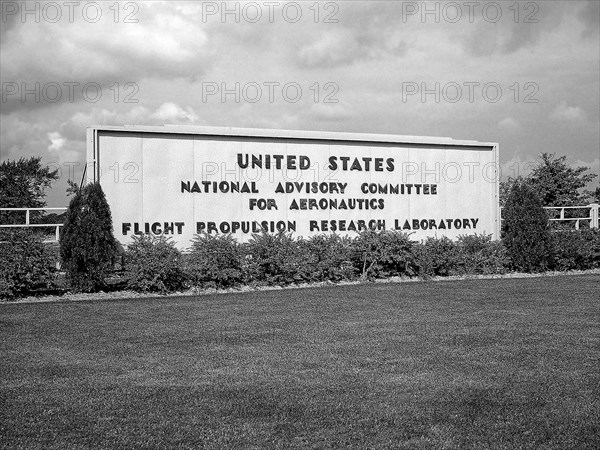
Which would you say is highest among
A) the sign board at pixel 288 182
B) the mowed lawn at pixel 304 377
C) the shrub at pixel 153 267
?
the sign board at pixel 288 182

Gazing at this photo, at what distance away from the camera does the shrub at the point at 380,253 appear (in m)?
16.4

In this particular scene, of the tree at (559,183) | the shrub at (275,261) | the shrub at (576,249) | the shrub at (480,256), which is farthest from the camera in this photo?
the tree at (559,183)

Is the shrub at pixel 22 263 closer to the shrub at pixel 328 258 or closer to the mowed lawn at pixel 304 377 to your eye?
the mowed lawn at pixel 304 377

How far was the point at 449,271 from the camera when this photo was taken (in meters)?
17.2

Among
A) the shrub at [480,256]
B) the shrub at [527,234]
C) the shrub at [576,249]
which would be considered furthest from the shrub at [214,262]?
the shrub at [576,249]

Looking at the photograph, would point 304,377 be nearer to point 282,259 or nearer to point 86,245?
point 86,245

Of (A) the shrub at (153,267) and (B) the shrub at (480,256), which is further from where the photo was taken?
(B) the shrub at (480,256)

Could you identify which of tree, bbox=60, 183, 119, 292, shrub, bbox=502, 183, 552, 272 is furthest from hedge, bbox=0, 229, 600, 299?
tree, bbox=60, 183, 119, 292

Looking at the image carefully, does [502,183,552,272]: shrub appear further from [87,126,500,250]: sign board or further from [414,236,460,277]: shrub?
[414,236,460,277]: shrub

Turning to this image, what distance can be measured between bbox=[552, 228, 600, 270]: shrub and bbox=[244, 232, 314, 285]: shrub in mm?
7181

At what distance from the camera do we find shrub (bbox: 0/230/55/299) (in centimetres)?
1323

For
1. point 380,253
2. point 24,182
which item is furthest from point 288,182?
point 24,182

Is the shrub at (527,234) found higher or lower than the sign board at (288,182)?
lower

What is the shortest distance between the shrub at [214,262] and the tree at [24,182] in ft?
101
